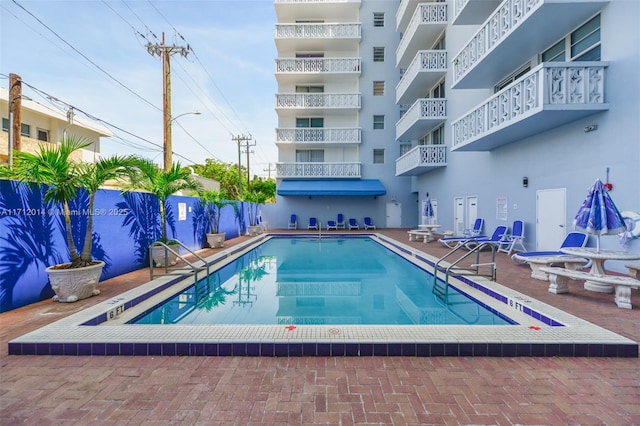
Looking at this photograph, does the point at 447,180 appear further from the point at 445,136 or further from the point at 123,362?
the point at 123,362

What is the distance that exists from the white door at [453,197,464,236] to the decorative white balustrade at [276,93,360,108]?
10919 millimetres

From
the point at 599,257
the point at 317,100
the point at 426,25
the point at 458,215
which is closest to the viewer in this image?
the point at 599,257

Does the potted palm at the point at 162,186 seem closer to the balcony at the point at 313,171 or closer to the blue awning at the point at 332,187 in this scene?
the blue awning at the point at 332,187

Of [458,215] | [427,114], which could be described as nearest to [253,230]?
[458,215]

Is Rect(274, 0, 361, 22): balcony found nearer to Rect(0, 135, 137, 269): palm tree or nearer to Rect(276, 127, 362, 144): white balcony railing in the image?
Rect(276, 127, 362, 144): white balcony railing

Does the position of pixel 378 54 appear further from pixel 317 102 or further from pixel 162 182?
pixel 162 182

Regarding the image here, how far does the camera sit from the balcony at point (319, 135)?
22.2 m

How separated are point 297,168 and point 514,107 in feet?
51.2

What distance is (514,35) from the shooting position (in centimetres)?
862

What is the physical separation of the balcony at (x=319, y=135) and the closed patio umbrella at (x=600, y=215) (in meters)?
17.5

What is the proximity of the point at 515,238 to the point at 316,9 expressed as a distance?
21358mm

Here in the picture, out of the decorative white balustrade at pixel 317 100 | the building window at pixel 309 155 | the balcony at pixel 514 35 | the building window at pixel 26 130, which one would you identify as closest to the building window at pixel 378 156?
the decorative white balustrade at pixel 317 100

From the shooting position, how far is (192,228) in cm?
1228

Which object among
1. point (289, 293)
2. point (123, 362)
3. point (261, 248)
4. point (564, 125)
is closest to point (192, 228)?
point (261, 248)
